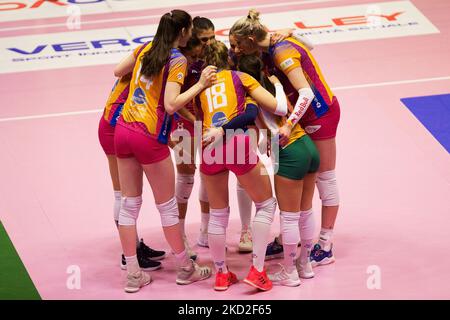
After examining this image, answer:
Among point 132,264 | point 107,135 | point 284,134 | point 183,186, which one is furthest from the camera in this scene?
point 183,186

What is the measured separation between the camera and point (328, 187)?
277 inches

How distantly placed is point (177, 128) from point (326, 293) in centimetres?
166

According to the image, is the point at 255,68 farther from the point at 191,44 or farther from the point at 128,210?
the point at 128,210

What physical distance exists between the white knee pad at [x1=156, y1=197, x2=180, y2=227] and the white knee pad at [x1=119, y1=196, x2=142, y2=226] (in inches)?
6.6

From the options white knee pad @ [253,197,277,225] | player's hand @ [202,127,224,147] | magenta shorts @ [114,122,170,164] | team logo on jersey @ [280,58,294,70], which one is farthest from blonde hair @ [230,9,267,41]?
white knee pad @ [253,197,277,225]

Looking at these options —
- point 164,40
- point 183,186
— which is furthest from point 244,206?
point 164,40

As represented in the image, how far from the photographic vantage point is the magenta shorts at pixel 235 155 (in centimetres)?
629

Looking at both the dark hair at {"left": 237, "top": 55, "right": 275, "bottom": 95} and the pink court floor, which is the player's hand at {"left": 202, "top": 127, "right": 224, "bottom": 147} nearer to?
the dark hair at {"left": 237, "top": 55, "right": 275, "bottom": 95}

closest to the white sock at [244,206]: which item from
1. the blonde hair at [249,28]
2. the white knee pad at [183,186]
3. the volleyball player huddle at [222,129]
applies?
the white knee pad at [183,186]

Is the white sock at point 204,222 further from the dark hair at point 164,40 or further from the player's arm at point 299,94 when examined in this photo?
the dark hair at point 164,40

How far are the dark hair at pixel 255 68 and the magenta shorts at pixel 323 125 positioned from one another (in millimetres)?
436

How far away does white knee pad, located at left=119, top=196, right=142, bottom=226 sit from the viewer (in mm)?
6676

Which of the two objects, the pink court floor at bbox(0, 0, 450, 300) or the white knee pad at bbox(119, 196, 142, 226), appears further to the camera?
the pink court floor at bbox(0, 0, 450, 300)

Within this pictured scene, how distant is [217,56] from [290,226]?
1320 millimetres
